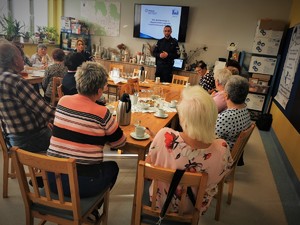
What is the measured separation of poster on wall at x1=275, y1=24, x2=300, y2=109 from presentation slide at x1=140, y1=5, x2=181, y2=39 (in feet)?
8.52

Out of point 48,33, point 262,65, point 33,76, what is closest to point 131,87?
point 33,76

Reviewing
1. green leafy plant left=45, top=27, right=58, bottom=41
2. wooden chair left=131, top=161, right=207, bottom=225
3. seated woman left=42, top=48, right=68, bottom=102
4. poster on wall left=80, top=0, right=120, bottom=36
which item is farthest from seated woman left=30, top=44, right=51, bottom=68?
wooden chair left=131, top=161, right=207, bottom=225

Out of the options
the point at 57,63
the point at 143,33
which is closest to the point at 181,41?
the point at 143,33

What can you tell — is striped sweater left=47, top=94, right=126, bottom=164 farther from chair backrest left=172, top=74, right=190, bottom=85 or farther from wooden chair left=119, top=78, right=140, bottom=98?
chair backrest left=172, top=74, right=190, bottom=85

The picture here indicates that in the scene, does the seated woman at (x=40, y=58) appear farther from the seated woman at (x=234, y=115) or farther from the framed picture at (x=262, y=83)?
the framed picture at (x=262, y=83)

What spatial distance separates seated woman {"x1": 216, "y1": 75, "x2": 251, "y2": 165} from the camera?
202cm

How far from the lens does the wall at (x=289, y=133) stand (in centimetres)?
297

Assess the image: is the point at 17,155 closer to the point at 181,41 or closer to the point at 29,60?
the point at 29,60

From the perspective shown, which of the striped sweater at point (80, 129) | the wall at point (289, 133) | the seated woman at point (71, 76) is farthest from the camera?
the wall at point (289, 133)

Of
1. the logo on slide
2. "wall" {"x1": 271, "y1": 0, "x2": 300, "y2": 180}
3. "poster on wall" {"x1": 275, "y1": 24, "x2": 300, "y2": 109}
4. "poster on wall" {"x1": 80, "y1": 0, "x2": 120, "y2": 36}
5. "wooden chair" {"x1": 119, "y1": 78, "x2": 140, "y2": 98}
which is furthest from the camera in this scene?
"poster on wall" {"x1": 80, "y1": 0, "x2": 120, "y2": 36}

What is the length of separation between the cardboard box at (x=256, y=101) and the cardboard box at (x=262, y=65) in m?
0.53

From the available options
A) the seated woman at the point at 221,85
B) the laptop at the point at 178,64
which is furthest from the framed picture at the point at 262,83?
the seated woman at the point at 221,85

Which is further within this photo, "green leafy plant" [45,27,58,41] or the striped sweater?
"green leafy plant" [45,27,58,41]

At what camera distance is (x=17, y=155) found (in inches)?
47.0
